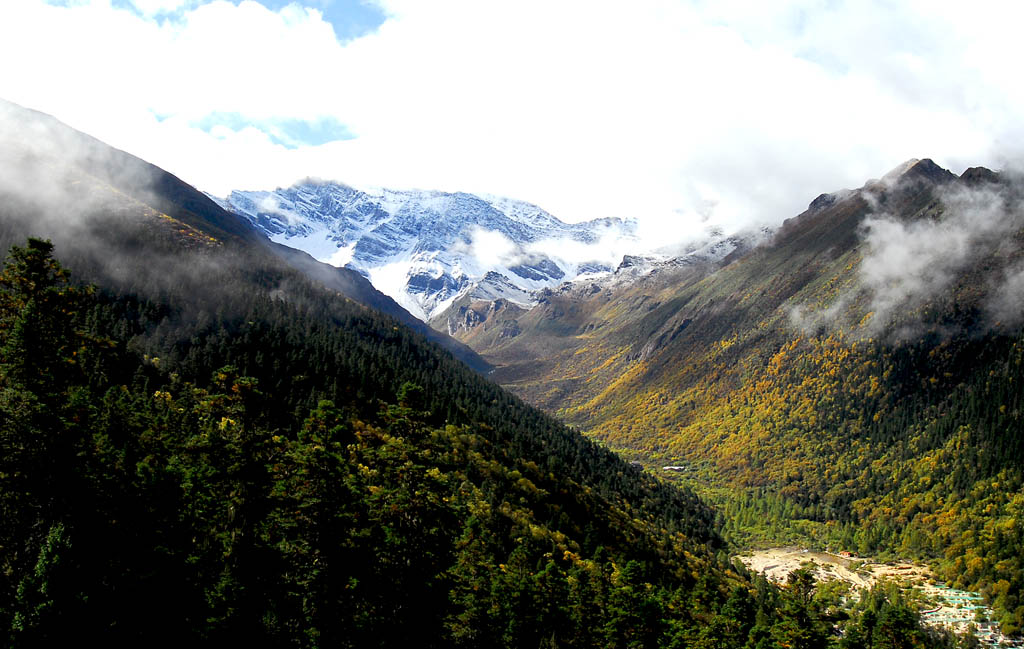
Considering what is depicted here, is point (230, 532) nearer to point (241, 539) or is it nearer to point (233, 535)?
point (233, 535)

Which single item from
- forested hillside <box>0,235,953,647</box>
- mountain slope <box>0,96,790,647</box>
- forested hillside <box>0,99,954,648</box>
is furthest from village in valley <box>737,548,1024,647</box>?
mountain slope <box>0,96,790,647</box>

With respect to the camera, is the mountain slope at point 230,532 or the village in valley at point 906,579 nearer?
the mountain slope at point 230,532

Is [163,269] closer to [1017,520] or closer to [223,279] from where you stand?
[223,279]

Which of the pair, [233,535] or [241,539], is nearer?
[241,539]

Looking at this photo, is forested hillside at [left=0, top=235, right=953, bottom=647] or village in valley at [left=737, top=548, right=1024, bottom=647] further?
village in valley at [left=737, top=548, right=1024, bottom=647]

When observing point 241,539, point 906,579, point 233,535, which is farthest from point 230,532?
point 906,579

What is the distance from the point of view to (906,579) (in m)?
149

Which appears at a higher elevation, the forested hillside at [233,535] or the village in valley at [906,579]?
the village in valley at [906,579]

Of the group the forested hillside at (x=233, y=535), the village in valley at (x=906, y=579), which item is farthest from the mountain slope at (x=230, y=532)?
the village in valley at (x=906, y=579)

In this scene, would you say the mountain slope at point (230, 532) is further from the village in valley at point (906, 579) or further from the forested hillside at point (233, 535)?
the village in valley at point (906, 579)

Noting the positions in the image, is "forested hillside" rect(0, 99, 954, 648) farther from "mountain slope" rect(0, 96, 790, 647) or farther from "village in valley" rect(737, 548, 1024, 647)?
"village in valley" rect(737, 548, 1024, 647)

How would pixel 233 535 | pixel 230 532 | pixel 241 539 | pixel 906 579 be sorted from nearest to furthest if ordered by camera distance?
pixel 241 539 < pixel 233 535 < pixel 230 532 < pixel 906 579

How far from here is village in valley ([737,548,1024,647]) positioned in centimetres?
12482

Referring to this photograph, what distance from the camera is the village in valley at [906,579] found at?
124819mm
